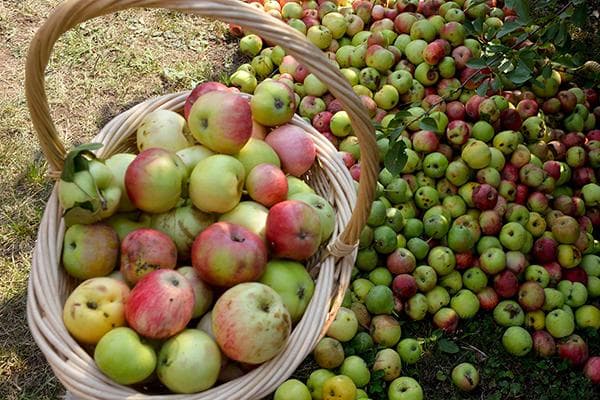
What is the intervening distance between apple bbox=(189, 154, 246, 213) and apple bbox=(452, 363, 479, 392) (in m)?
1.34

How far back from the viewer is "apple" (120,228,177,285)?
1952 mm

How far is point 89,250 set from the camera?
1983 millimetres

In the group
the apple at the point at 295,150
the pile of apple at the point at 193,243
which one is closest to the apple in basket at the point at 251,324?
the pile of apple at the point at 193,243

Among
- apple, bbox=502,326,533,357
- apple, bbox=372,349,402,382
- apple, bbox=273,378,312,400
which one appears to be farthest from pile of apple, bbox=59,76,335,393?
apple, bbox=502,326,533,357

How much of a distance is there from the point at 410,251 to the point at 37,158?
2104 millimetres

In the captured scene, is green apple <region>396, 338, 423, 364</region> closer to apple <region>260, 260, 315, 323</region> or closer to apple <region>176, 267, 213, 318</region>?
apple <region>260, 260, 315, 323</region>

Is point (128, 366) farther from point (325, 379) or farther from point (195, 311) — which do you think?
point (325, 379)

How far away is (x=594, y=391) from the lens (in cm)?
277

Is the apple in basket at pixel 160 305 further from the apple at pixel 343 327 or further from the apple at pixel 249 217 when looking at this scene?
the apple at pixel 343 327

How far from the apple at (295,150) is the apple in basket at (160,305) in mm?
736

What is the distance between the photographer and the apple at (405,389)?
259 centimetres

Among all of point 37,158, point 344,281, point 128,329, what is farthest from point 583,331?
point 37,158

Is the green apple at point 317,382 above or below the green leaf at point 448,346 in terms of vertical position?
above

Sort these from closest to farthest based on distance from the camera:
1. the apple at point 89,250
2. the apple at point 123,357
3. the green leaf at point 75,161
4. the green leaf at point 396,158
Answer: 1. the apple at point 123,357
2. the green leaf at point 75,161
3. the apple at point 89,250
4. the green leaf at point 396,158
